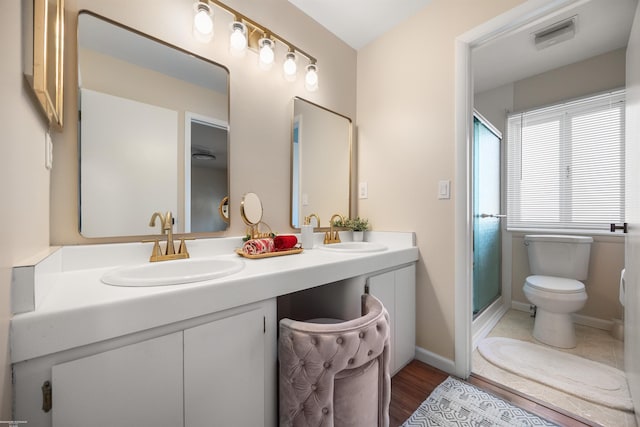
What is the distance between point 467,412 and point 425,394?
20cm

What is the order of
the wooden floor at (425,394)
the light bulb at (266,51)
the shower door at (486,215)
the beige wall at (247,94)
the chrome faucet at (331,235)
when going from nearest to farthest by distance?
the beige wall at (247,94) < the wooden floor at (425,394) < the light bulb at (266,51) < the chrome faucet at (331,235) < the shower door at (486,215)

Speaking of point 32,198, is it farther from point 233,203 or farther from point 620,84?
point 620,84

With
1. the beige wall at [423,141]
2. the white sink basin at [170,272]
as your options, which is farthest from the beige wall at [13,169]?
the beige wall at [423,141]

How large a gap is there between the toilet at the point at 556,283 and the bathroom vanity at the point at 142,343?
1.84 meters

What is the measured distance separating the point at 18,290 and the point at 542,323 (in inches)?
110

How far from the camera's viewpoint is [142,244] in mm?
1084

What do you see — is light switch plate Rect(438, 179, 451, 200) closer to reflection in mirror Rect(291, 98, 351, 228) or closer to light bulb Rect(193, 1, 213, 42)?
reflection in mirror Rect(291, 98, 351, 228)

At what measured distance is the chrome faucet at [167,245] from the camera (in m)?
1.08

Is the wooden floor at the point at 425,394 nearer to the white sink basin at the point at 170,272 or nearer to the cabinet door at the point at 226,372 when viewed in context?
the cabinet door at the point at 226,372

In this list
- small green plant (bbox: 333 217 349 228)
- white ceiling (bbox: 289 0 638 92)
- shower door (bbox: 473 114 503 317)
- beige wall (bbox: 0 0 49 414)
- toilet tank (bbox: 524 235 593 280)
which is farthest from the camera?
toilet tank (bbox: 524 235 593 280)

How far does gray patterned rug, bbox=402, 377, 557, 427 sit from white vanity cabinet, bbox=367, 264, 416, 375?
0.24m

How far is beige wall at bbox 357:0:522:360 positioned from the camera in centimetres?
155

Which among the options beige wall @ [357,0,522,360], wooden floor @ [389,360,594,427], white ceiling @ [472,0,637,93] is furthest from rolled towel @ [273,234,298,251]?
white ceiling @ [472,0,637,93]

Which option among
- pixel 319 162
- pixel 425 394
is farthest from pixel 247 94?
pixel 425 394
